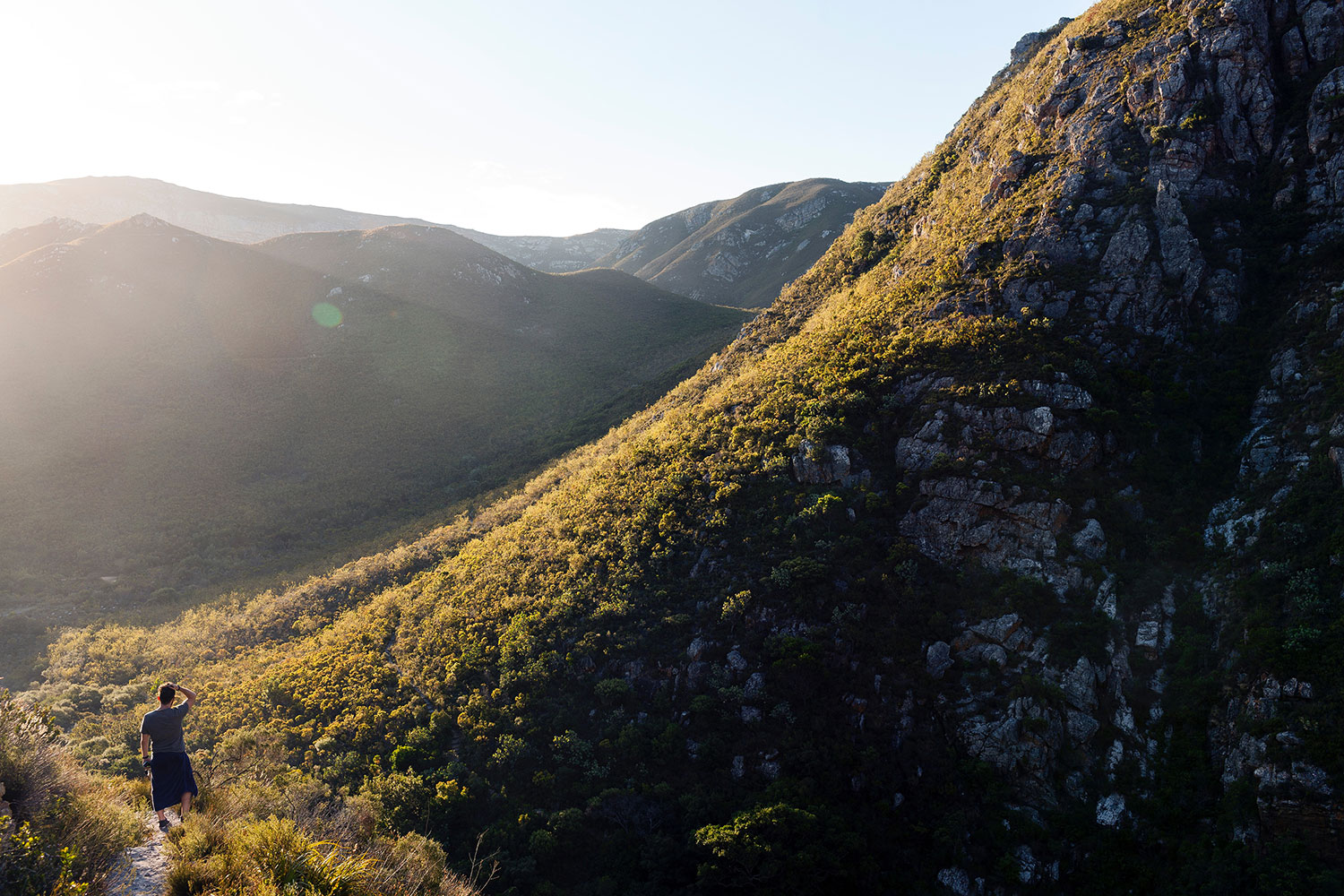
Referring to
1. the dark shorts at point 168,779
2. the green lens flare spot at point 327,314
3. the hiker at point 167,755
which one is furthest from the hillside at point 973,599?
the green lens flare spot at point 327,314

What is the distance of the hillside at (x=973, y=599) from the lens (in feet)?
45.2

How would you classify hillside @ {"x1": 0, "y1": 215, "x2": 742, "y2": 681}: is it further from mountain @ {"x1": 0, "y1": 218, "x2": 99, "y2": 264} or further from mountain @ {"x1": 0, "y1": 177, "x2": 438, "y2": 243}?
mountain @ {"x1": 0, "y1": 177, "x2": 438, "y2": 243}

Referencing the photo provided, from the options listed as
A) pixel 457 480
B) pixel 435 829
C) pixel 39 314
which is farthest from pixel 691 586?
pixel 39 314

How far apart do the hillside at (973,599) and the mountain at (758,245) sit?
3544 inches

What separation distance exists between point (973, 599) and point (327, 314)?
261 ft

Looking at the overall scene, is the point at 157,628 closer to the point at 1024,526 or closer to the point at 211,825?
the point at 211,825

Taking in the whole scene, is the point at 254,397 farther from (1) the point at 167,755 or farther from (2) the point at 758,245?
(2) the point at 758,245

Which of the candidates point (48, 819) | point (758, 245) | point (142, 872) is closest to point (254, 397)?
point (48, 819)

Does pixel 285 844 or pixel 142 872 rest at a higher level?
pixel 142 872

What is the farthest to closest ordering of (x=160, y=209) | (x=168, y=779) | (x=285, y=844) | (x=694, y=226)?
Result: (x=694, y=226) → (x=160, y=209) → (x=168, y=779) → (x=285, y=844)

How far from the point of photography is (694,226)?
189375 mm

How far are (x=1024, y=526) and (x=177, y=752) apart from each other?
21025 millimetres

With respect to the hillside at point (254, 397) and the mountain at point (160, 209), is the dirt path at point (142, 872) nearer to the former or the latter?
the hillside at point (254, 397)

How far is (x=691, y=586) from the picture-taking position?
20578 millimetres
